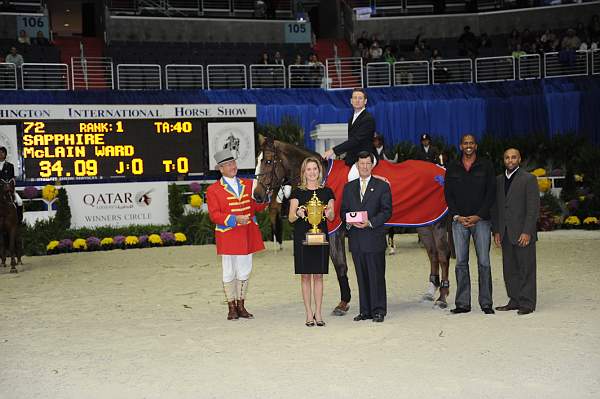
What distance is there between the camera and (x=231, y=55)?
1112 inches

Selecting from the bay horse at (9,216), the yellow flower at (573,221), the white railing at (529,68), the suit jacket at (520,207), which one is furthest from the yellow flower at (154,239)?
the white railing at (529,68)

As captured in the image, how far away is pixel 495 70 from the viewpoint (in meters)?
26.1

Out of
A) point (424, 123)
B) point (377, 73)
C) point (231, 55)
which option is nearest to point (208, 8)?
point (231, 55)

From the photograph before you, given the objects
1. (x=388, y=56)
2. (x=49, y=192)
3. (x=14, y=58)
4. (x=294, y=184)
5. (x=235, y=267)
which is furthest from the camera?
(x=388, y=56)

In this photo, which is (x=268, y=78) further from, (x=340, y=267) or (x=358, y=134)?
(x=340, y=267)

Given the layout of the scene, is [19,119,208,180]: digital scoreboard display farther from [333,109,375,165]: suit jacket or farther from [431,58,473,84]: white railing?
A: [333,109,375,165]: suit jacket

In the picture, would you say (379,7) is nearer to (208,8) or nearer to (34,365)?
(208,8)

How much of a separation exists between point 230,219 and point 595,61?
2018 cm

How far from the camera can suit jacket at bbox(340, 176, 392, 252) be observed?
26.4ft

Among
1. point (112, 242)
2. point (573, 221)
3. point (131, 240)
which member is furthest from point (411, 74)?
point (112, 242)

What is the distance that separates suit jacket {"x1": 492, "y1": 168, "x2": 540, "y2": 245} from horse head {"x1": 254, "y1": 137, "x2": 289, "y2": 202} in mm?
2435

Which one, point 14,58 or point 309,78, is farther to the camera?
point 309,78

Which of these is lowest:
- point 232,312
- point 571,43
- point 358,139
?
point 232,312

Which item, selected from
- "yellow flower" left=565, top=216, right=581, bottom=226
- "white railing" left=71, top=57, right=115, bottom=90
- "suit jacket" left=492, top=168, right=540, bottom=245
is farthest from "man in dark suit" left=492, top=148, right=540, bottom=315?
"white railing" left=71, top=57, right=115, bottom=90
